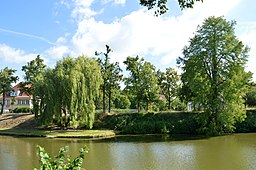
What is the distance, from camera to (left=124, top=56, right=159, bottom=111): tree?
3834 cm

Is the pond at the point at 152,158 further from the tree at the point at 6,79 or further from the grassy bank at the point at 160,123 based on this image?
the tree at the point at 6,79

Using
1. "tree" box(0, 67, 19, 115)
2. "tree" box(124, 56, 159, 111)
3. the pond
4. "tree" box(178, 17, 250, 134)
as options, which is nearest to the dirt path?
"tree" box(0, 67, 19, 115)

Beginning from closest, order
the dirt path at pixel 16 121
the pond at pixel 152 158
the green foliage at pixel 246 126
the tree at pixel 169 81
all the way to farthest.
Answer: the pond at pixel 152 158, the green foliage at pixel 246 126, the dirt path at pixel 16 121, the tree at pixel 169 81

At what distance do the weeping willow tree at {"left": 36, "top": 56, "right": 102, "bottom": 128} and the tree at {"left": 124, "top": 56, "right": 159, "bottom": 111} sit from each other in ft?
25.3

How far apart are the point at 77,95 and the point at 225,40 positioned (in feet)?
50.5

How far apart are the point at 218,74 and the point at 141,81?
35.1 feet

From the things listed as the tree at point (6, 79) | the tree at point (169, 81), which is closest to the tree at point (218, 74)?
the tree at point (169, 81)

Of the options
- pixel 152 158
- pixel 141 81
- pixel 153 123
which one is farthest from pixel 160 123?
pixel 152 158

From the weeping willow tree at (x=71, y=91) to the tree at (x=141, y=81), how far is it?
25.3 ft

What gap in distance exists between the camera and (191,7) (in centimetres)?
614

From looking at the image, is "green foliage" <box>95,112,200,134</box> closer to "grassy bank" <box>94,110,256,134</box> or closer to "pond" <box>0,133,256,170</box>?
"grassy bank" <box>94,110,256,134</box>

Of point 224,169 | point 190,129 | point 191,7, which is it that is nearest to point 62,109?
point 190,129

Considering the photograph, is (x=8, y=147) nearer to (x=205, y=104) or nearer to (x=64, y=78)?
(x=64, y=78)

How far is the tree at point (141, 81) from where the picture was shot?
126 feet
